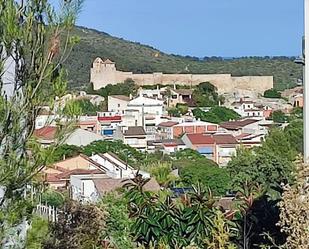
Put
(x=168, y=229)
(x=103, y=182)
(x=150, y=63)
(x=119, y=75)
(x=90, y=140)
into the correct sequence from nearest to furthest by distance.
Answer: (x=168, y=229) → (x=103, y=182) → (x=90, y=140) → (x=119, y=75) → (x=150, y=63)

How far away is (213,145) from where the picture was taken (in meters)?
27.8

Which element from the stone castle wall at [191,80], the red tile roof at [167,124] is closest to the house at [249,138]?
the red tile roof at [167,124]

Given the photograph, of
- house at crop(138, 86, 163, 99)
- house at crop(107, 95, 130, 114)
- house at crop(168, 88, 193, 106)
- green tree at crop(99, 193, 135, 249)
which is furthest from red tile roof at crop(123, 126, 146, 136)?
green tree at crop(99, 193, 135, 249)

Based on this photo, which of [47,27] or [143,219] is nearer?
[47,27]

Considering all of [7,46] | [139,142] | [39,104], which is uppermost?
[7,46]

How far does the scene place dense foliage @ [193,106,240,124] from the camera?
3962 cm

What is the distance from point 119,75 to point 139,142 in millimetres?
19437

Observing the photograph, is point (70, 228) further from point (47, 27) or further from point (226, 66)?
point (226, 66)

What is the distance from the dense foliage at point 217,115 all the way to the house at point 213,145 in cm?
888

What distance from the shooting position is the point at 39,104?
2.35 meters

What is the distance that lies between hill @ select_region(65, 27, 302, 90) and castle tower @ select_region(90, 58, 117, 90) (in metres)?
0.70

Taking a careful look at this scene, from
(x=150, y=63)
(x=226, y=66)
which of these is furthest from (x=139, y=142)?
(x=226, y=66)

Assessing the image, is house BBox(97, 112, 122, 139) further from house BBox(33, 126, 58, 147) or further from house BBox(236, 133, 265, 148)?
house BBox(33, 126, 58, 147)

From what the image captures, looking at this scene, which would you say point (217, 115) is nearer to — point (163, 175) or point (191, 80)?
point (191, 80)
